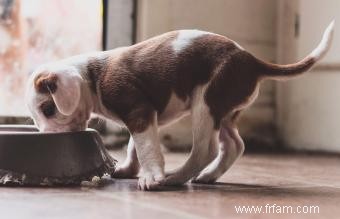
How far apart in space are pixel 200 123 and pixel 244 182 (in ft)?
0.80

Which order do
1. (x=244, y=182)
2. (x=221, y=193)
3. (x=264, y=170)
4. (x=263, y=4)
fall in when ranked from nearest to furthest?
(x=221, y=193) < (x=244, y=182) < (x=264, y=170) < (x=263, y=4)

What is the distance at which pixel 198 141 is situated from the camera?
1561 mm

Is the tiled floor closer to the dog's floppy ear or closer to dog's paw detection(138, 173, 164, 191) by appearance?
dog's paw detection(138, 173, 164, 191)

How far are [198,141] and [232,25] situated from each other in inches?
60.4

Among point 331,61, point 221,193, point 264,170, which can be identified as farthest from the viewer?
point 331,61

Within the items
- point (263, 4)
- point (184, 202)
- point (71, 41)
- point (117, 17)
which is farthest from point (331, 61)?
point (184, 202)

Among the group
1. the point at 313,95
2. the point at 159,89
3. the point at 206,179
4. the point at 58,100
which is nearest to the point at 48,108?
the point at 58,100

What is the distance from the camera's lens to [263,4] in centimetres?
307

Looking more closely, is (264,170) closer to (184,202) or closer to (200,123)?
(200,123)

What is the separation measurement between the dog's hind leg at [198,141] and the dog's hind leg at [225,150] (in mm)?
85

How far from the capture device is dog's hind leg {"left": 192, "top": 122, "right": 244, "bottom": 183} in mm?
1680

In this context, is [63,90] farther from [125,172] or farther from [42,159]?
[125,172]

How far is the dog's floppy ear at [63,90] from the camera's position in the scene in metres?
1.56

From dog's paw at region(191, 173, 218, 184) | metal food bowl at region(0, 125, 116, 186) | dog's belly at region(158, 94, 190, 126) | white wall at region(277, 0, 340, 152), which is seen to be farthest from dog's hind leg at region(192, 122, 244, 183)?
white wall at region(277, 0, 340, 152)
